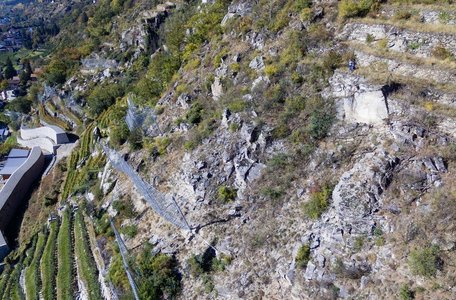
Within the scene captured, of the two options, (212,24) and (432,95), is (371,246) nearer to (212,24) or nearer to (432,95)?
(432,95)

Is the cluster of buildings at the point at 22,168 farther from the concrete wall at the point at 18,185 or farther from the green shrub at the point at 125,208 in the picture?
the green shrub at the point at 125,208

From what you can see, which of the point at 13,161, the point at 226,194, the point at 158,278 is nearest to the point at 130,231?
the point at 158,278

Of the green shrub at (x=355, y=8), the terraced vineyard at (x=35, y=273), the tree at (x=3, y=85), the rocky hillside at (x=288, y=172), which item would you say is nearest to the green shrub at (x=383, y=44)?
the rocky hillside at (x=288, y=172)

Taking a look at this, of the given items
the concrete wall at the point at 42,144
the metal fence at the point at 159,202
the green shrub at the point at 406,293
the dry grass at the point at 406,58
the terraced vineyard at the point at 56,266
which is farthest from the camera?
the concrete wall at the point at 42,144

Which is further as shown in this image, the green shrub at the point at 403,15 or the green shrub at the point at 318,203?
the green shrub at the point at 403,15

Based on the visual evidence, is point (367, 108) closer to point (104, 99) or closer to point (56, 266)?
point (56, 266)

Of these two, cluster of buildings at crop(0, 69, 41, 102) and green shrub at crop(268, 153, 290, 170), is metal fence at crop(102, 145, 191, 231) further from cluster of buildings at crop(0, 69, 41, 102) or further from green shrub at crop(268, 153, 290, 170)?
cluster of buildings at crop(0, 69, 41, 102)

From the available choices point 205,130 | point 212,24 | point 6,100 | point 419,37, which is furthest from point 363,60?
point 6,100
